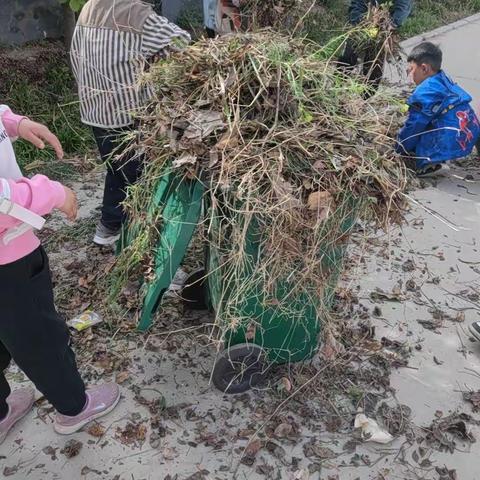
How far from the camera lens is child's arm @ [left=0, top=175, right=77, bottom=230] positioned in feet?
4.77

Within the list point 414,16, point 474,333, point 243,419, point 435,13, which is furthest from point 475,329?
point 435,13

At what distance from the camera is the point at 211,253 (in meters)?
2.05

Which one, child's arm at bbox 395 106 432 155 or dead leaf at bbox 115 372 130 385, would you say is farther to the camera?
child's arm at bbox 395 106 432 155

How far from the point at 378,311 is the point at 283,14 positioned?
5.84ft

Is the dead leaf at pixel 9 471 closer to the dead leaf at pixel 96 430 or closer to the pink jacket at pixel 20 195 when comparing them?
the dead leaf at pixel 96 430

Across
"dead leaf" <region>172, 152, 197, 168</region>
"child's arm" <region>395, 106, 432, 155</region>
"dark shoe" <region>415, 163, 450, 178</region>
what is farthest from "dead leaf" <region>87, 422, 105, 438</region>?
"dark shoe" <region>415, 163, 450, 178</region>

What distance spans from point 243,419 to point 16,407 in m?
0.95

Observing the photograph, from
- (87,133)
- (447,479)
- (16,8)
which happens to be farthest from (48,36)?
(447,479)

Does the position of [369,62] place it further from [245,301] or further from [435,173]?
[435,173]

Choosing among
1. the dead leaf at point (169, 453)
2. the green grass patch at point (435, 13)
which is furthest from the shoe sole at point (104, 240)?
the green grass patch at point (435, 13)

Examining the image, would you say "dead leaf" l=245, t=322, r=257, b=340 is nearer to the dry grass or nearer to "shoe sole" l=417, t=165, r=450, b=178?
the dry grass

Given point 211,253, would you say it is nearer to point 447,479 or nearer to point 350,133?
point 350,133

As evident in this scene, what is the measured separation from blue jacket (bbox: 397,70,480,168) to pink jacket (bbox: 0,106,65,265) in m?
3.20

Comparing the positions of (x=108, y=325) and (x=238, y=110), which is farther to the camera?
(x=108, y=325)
